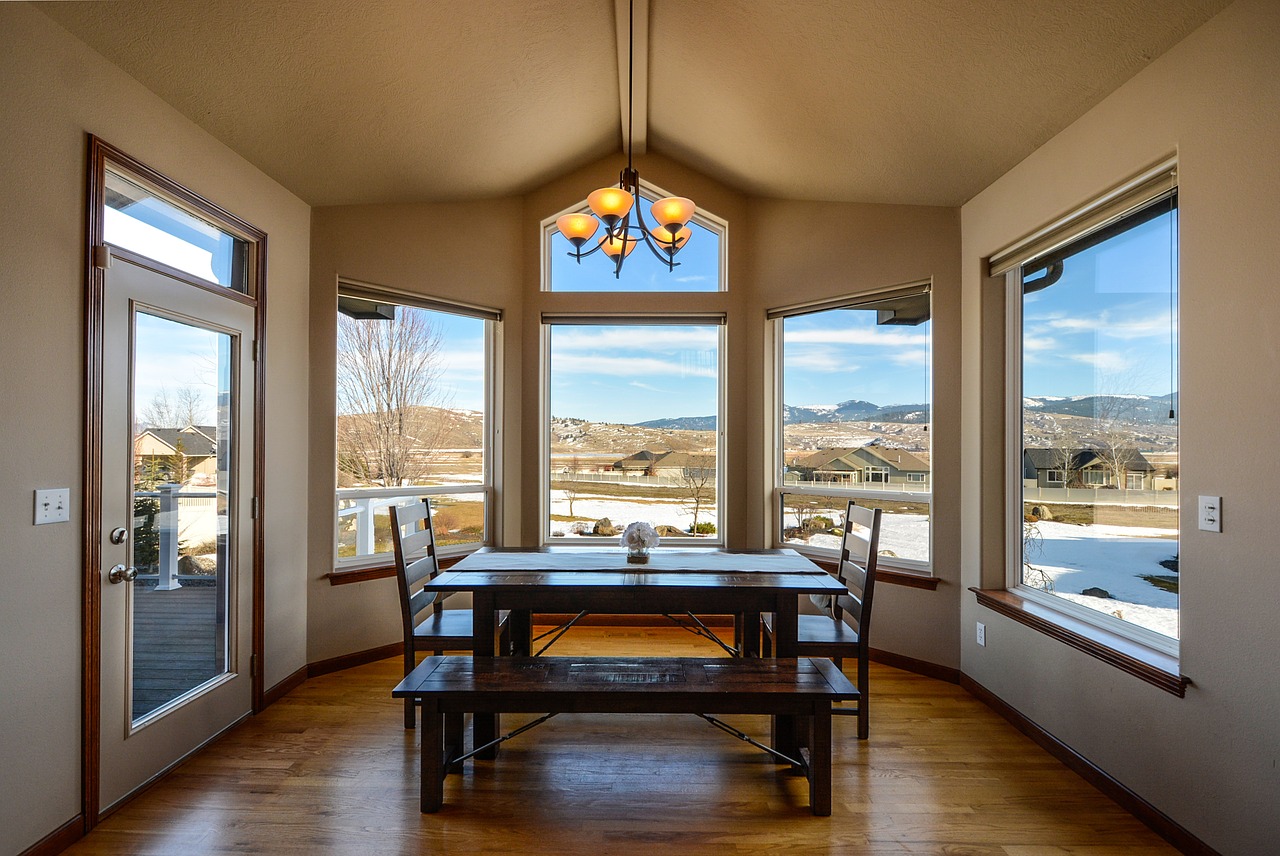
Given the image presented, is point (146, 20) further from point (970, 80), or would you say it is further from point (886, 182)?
point (886, 182)

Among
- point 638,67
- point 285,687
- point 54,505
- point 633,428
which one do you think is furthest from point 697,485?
point 54,505

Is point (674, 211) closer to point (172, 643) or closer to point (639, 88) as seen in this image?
point (639, 88)

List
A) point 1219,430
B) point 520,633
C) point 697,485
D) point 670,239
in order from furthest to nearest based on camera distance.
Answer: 1. point 697,485
2. point 520,633
3. point 670,239
4. point 1219,430

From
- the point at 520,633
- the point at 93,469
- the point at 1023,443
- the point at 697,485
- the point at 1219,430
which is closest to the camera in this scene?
the point at 1219,430

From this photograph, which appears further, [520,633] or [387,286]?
[387,286]

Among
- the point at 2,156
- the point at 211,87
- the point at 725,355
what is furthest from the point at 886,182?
the point at 2,156

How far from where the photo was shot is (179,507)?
8.61 ft

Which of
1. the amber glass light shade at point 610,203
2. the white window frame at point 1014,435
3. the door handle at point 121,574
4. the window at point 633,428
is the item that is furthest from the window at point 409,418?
the white window frame at point 1014,435

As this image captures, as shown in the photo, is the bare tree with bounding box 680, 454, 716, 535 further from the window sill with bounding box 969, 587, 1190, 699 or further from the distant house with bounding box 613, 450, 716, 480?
the window sill with bounding box 969, 587, 1190, 699

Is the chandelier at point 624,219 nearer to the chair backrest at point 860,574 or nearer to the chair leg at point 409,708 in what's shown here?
the chair backrest at point 860,574

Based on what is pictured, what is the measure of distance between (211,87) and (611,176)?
2505 millimetres

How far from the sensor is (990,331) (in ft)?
10.9

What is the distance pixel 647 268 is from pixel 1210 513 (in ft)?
10.9

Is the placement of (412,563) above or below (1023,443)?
below
